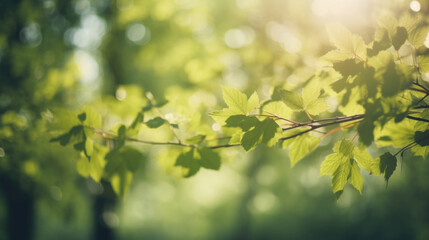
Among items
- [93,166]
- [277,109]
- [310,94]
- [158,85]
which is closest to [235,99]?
[277,109]

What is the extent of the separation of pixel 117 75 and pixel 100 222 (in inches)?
156

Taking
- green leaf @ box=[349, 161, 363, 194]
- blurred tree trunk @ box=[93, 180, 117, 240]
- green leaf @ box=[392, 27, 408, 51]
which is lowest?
blurred tree trunk @ box=[93, 180, 117, 240]

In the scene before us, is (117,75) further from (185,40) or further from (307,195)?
(307,195)

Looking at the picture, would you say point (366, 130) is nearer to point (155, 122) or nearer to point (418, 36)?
point (418, 36)

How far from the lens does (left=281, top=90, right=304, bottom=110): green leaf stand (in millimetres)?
1003

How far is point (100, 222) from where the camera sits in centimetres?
711

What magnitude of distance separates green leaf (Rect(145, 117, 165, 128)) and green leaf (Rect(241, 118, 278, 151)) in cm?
39

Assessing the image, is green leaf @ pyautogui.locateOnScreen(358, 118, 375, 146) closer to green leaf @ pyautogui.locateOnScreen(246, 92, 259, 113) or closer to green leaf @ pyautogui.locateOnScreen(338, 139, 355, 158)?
green leaf @ pyautogui.locateOnScreen(338, 139, 355, 158)

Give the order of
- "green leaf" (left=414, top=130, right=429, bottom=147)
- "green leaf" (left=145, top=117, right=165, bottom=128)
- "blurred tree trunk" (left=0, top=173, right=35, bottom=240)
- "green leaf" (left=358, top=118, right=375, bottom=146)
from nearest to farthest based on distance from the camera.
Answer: "green leaf" (left=358, top=118, right=375, bottom=146)
"green leaf" (left=414, top=130, right=429, bottom=147)
"green leaf" (left=145, top=117, right=165, bottom=128)
"blurred tree trunk" (left=0, top=173, right=35, bottom=240)

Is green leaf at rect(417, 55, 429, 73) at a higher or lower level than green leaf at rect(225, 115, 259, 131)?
higher

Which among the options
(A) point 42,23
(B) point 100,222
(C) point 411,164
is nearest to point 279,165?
(C) point 411,164

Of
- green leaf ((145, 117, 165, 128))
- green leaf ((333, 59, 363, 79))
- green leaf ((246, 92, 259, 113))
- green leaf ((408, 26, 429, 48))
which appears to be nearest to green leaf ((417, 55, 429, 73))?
green leaf ((408, 26, 429, 48))

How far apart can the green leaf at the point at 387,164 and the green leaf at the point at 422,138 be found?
0.10 metres

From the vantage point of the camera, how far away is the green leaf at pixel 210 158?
1.18 metres
